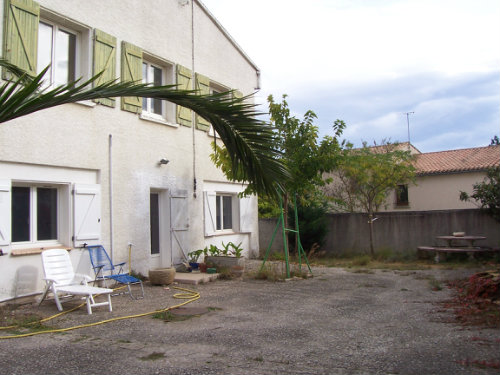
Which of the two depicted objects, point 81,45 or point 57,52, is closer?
point 57,52

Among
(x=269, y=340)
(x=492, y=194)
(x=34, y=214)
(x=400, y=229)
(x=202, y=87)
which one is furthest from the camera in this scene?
(x=400, y=229)

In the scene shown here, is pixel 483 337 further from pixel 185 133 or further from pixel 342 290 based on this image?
pixel 185 133

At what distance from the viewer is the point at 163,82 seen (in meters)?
11.2

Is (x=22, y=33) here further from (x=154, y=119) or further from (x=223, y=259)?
(x=223, y=259)

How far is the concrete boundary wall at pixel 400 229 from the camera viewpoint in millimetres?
13984

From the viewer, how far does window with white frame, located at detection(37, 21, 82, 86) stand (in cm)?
815

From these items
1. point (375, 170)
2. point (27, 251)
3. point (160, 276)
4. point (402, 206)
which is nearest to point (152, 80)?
point (160, 276)

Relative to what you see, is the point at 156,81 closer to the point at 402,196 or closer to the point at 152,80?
the point at 152,80

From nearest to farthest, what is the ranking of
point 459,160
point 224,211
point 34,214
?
point 34,214 < point 224,211 < point 459,160

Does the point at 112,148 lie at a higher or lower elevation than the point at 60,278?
higher

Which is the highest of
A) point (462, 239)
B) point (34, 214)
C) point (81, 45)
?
point (81, 45)

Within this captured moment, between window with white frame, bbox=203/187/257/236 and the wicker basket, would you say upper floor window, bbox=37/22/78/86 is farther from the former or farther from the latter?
window with white frame, bbox=203/187/257/236

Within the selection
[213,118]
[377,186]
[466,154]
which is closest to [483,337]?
[213,118]

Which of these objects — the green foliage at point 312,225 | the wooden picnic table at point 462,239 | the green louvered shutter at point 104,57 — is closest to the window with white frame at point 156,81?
the green louvered shutter at point 104,57
